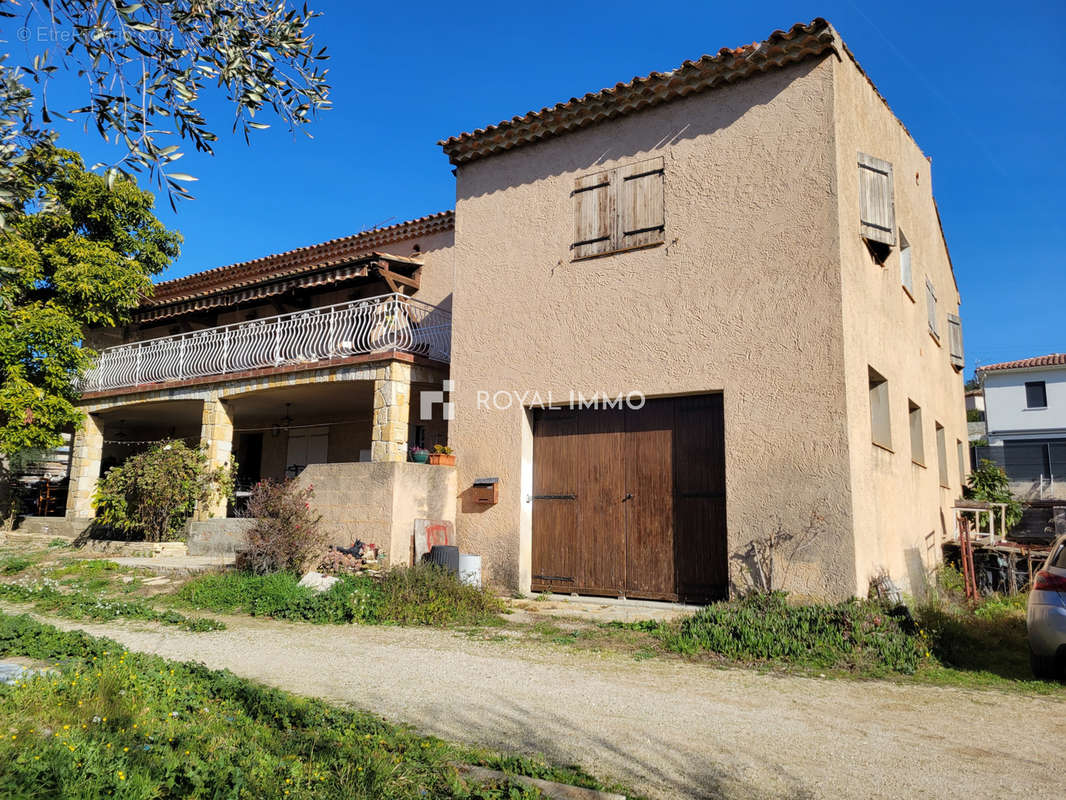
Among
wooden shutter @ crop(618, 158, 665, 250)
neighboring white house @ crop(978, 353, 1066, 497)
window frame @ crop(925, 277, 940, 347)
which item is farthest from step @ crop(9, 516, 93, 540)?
neighboring white house @ crop(978, 353, 1066, 497)

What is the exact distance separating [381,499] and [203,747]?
600 cm

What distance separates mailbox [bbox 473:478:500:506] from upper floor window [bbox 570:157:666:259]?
3186mm

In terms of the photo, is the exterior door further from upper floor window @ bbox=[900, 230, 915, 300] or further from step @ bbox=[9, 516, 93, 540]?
upper floor window @ bbox=[900, 230, 915, 300]

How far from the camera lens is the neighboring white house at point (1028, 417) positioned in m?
33.8

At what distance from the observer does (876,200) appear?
8719mm

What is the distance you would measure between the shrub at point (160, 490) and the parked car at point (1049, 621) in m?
12.1

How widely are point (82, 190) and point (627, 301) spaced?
12.6 meters

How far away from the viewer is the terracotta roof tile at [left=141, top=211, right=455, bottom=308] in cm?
A: 1445

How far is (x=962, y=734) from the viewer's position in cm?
421

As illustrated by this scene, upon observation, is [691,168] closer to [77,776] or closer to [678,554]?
[678,554]

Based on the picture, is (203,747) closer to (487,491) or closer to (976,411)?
(487,491)

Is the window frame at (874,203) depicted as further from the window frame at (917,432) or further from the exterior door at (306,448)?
the exterior door at (306,448)

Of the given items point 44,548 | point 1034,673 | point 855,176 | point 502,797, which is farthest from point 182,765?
point 44,548

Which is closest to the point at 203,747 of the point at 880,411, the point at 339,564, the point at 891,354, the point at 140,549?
the point at 339,564
